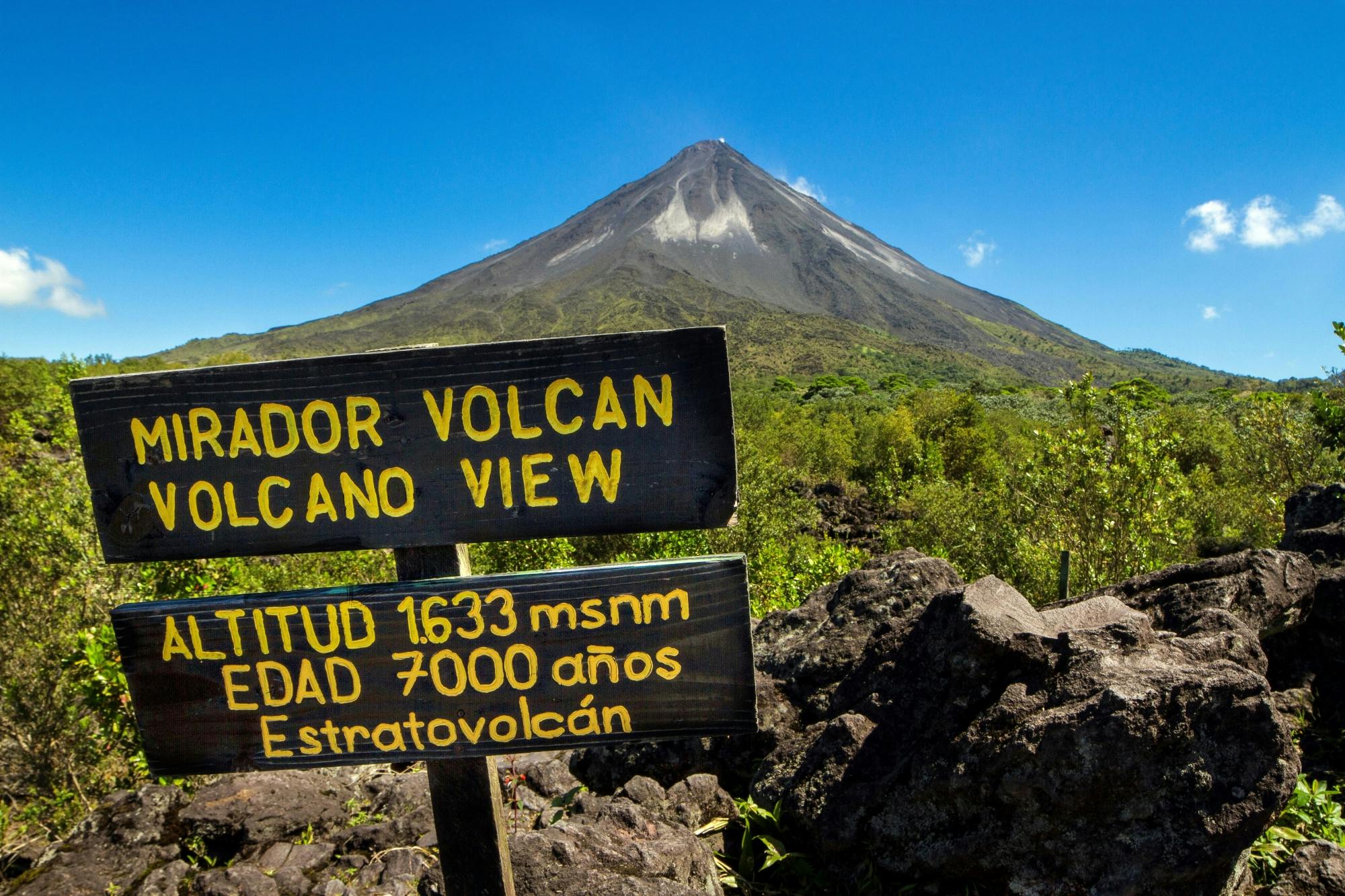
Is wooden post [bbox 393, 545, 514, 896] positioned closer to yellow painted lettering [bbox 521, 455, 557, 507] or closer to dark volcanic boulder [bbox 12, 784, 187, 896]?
yellow painted lettering [bbox 521, 455, 557, 507]

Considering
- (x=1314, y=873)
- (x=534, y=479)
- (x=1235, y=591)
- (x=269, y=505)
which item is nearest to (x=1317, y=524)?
(x=1235, y=591)

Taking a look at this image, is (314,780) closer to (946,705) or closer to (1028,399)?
(946,705)

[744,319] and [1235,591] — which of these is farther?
[744,319]

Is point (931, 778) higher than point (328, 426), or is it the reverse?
point (328, 426)

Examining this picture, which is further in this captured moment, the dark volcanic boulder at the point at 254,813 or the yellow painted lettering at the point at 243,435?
the dark volcanic boulder at the point at 254,813

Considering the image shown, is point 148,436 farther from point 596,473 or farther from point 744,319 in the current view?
point 744,319

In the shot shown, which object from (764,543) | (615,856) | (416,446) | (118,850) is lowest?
(764,543)

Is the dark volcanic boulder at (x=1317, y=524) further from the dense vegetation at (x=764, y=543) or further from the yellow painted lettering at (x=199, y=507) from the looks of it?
the yellow painted lettering at (x=199, y=507)

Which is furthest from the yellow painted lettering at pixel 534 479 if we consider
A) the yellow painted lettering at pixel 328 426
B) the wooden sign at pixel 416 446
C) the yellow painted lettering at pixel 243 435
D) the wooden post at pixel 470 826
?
the yellow painted lettering at pixel 243 435
